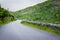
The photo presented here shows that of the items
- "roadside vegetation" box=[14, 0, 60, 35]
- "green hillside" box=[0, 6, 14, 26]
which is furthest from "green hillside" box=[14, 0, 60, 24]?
"green hillside" box=[0, 6, 14, 26]

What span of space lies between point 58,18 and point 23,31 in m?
0.75

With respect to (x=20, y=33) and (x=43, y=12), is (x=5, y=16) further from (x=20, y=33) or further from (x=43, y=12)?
(x=43, y=12)

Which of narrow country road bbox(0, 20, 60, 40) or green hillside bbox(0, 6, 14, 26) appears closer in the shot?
narrow country road bbox(0, 20, 60, 40)

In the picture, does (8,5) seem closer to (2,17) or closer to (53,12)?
(2,17)

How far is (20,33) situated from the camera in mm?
3109

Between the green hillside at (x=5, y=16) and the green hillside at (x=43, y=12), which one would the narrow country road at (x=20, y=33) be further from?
the green hillside at (x=43, y=12)

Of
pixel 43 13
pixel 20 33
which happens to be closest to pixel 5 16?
pixel 20 33

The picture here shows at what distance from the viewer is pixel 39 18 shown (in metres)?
3.16

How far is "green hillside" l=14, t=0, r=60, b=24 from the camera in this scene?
3.11 m

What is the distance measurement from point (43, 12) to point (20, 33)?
0.64 meters

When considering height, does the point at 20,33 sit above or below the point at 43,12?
below

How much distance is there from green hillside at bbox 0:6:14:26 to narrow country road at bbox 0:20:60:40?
92 mm

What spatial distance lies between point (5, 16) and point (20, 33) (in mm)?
473

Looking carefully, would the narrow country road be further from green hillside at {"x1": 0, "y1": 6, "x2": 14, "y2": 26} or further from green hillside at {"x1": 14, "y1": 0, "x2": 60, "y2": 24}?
green hillside at {"x1": 14, "y1": 0, "x2": 60, "y2": 24}
